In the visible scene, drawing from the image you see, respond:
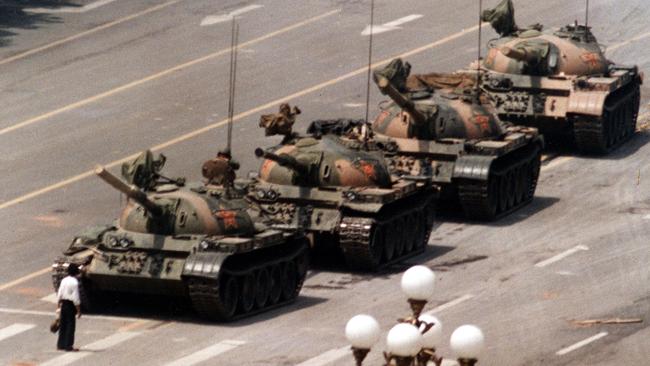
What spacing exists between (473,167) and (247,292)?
9.91 metres

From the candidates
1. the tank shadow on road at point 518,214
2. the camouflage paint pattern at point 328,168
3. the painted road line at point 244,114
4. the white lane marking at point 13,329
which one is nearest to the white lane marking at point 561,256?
the tank shadow on road at point 518,214

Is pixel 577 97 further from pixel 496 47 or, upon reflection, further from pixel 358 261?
pixel 358 261

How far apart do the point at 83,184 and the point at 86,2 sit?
21.4 metres

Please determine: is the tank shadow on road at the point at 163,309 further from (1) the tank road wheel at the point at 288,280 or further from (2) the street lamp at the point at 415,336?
(2) the street lamp at the point at 415,336

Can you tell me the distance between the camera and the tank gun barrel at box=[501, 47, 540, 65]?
2192 inches

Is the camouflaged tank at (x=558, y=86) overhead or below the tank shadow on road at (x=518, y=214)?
overhead

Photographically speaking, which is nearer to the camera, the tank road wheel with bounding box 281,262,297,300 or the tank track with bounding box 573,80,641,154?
the tank road wheel with bounding box 281,262,297,300

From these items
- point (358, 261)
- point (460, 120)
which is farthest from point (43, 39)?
point (358, 261)

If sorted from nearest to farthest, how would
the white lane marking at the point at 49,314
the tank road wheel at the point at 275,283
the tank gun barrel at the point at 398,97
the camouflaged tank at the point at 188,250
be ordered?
the camouflaged tank at the point at 188,250, the white lane marking at the point at 49,314, the tank road wheel at the point at 275,283, the tank gun barrel at the point at 398,97

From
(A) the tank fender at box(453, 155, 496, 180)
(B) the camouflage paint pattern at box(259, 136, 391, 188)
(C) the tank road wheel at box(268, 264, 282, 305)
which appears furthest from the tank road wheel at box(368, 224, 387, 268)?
(A) the tank fender at box(453, 155, 496, 180)

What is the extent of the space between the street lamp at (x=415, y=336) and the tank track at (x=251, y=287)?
14.4m

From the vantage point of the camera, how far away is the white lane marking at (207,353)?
3691 cm

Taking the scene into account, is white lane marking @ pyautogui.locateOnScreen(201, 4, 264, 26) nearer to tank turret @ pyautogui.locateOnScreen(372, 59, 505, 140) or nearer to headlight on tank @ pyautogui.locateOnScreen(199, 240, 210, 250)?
tank turret @ pyautogui.locateOnScreen(372, 59, 505, 140)

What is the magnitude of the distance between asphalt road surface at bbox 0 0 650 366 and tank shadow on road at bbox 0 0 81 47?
0.10 m
